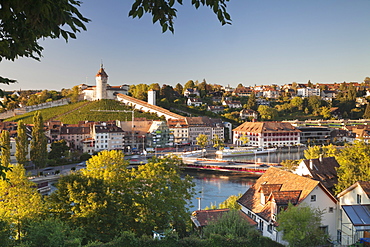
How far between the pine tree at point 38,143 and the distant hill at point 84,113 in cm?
3162

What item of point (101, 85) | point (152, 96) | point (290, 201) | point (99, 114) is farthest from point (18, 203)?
point (101, 85)

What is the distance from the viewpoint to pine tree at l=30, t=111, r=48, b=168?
30891 mm

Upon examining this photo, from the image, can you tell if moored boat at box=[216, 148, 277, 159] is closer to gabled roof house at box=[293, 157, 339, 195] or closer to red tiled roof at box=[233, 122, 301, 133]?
red tiled roof at box=[233, 122, 301, 133]

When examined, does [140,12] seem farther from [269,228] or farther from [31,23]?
[269,228]

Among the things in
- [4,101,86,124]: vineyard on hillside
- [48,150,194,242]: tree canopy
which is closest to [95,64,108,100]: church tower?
[4,101,86,124]: vineyard on hillside

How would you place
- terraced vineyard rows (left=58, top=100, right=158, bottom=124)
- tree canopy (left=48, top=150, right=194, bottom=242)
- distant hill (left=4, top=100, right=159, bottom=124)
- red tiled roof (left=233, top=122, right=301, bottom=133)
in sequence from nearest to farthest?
1. tree canopy (left=48, top=150, right=194, bottom=242)
2. red tiled roof (left=233, top=122, right=301, bottom=133)
3. terraced vineyard rows (left=58, top=100, right=158, bottom=124)
4. distant hill (left=4, top=100, right=159, bottom=124)

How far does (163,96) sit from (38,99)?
95.2 feet

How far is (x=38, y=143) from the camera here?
102 feet

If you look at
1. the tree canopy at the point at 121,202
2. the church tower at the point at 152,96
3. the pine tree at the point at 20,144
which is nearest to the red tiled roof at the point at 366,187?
the tree canopy at the point at 121,202

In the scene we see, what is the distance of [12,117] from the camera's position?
67125mm

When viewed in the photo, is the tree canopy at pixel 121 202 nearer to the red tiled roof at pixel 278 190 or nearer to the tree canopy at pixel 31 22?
the red tiled roof at pixel 278 190

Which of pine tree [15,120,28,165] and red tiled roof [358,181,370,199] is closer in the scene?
red tiled roof [358,181,370,199]

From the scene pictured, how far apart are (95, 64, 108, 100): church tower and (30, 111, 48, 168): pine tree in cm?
4577

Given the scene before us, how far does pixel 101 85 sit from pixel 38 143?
46866 mm
